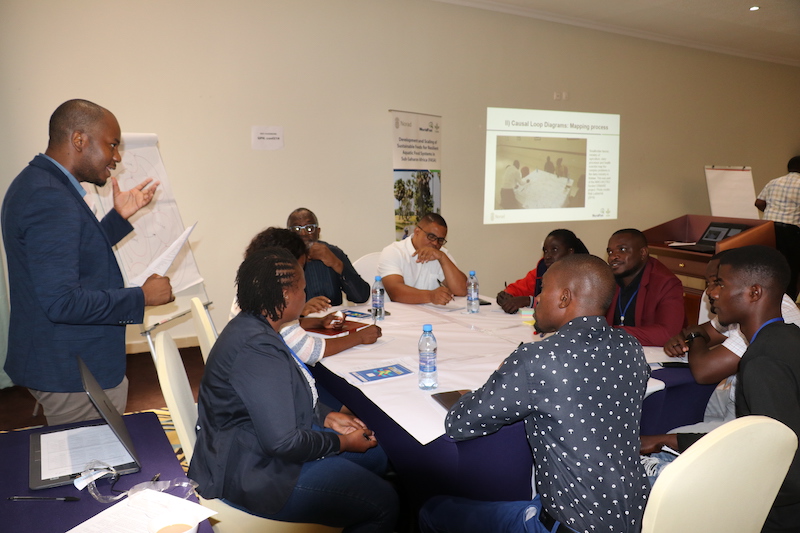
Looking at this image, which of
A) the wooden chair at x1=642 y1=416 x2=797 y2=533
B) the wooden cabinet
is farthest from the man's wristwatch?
the wooden cabinet

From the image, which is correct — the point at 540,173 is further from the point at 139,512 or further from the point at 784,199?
the point at 139,512

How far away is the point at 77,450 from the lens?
60.7 inches

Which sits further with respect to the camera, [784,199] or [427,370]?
[784,199]

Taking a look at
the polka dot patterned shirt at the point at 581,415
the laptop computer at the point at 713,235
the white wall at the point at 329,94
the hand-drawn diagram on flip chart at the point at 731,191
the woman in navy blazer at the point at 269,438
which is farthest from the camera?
the hand-drawn diagram on flip chart at the point at 731,191

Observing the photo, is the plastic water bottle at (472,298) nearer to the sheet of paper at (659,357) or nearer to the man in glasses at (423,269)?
the man in glasses at (423,269)

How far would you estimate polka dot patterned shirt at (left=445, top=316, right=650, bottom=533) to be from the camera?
148 cm

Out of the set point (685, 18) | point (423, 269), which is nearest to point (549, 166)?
point (685, 18)

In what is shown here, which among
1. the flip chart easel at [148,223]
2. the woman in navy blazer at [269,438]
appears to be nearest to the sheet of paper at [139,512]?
the woman in navy blazer at [269,438]

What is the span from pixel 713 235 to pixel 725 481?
5.78m

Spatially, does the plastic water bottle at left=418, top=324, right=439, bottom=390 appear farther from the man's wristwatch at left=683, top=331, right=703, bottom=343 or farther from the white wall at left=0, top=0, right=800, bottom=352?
the white wall at left=0, top=0, right=800, bottom=352

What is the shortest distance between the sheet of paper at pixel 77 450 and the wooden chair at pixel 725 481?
1349mm

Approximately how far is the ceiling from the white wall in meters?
0.17

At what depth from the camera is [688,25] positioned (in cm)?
701

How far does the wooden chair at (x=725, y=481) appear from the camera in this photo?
46.6 inches
